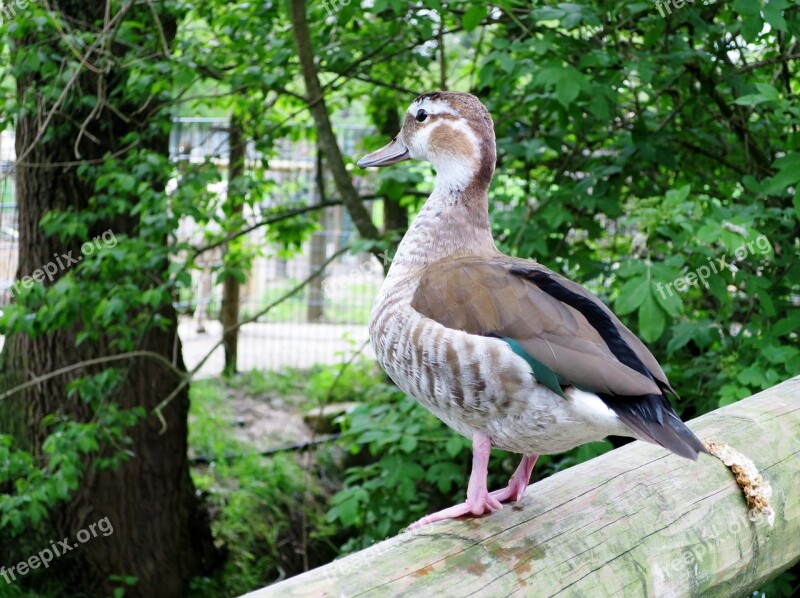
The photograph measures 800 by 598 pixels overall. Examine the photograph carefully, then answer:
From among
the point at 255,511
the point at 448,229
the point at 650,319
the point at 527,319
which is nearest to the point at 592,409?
the point at 527,319

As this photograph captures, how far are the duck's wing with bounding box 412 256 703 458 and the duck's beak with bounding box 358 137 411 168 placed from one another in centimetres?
45

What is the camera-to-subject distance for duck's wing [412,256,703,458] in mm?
1689

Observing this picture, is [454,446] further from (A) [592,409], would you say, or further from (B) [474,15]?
(A) [592,409]

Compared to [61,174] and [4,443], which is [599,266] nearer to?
[4,443]

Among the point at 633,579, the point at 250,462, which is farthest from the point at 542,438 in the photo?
the point at 250,462

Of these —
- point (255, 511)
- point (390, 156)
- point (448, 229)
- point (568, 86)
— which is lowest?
point (255, 511)

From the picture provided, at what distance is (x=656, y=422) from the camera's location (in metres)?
1.67

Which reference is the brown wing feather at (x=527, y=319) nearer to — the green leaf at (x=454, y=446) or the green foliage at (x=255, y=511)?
the green leaf at (x=454, y=446)

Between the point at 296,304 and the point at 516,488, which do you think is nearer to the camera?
the point at 516,488

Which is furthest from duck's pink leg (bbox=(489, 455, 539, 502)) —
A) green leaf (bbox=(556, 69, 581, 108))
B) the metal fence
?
the metal fence

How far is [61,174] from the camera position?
4.82 meters

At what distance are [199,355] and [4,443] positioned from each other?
4.66m

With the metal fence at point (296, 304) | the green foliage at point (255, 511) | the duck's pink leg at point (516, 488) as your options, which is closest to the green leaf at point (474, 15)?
the duck's pink leg at point (516, 488)

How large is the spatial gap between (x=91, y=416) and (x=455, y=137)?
11.5 ft
